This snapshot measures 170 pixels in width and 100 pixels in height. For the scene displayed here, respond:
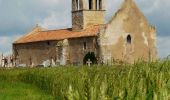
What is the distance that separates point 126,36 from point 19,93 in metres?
33.8

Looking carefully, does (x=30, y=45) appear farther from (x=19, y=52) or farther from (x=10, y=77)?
(x=10, y=77)

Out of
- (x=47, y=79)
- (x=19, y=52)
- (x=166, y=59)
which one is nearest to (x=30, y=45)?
(x=19, y=52)

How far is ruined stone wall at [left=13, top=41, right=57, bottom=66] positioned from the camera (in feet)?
202

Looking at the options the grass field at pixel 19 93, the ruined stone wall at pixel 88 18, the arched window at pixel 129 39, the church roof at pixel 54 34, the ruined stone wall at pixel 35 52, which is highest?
the ruined stone wall at pixel 88 18

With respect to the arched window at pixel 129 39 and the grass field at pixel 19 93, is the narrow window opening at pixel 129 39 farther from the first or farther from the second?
the grass field at pixel 19 93

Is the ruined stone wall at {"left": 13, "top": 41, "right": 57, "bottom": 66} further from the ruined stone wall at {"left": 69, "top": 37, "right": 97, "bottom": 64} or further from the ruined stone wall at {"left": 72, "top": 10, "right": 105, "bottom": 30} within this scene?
the ruined stone wall at {"left": 72, "top": 10, "right": 105, "bottom": 30}

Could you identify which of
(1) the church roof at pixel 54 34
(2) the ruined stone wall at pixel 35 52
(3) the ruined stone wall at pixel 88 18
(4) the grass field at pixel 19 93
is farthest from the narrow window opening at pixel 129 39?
(4) the grass field at pixel 19 93

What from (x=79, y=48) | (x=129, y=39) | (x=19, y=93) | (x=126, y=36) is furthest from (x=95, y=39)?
(x=19, y=93)

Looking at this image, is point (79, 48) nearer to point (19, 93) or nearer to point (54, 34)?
point (54, 34)

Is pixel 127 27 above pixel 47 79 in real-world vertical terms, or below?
above

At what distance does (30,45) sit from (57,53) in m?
4.46

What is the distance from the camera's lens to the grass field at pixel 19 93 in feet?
72.5

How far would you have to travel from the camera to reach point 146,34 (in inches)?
2335

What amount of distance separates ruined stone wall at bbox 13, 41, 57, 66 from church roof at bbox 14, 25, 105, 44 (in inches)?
20.3
